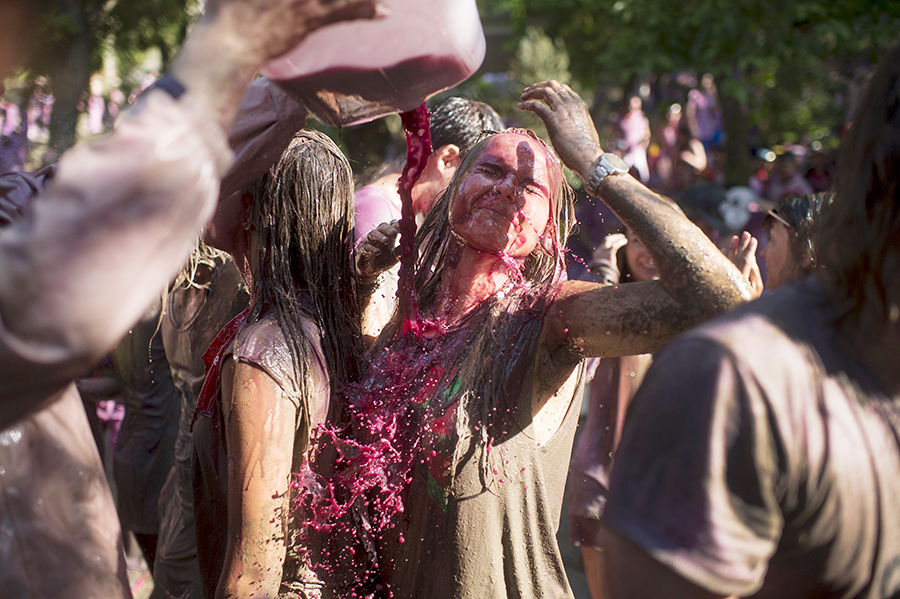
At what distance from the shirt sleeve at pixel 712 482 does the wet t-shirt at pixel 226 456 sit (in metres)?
0.94

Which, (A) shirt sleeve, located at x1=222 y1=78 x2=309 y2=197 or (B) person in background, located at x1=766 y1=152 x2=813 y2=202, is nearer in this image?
(A) shirt sleeve, located at x1=222 y1=78 x2=309 y2=197

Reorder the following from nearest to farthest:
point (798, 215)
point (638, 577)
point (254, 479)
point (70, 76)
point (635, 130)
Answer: point (638, 577) → point (254, 479) → point (798, 215) → point (70, 76) → point (635, 130)

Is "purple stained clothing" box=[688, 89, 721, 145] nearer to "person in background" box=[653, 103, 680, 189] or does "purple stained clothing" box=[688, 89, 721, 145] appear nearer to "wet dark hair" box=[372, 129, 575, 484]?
"person in background" box=[653, 103, 680, 189]

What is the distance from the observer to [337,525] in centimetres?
177

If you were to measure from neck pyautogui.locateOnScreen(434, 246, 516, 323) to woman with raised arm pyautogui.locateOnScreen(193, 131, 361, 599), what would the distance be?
→ 11.0 inches

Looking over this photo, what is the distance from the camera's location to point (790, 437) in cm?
91

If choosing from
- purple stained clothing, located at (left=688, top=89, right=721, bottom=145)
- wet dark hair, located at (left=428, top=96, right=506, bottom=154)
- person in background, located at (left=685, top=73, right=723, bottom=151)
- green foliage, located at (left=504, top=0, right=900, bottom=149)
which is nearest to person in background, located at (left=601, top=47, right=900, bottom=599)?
wet dark hair, located at (left=428, top=96, right=506, bottom=154)

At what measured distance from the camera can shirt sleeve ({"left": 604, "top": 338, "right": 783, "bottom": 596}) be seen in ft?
2.95

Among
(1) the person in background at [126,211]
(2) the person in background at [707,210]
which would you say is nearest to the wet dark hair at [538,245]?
(1) the person in background at [126,211]

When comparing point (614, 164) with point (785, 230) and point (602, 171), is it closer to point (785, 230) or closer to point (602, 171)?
point (602, 171)

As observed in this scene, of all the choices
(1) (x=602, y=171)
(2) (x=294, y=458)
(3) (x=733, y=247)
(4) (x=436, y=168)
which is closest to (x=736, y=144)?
(4) (x=436, y=168)

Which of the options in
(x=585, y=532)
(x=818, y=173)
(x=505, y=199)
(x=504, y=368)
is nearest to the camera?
(x=504, y=368)

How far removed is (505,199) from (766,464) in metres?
1.04

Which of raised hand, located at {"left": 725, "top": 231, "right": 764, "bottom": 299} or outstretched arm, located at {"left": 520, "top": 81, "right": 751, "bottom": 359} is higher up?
outstretched arm, located at {"left": 520, "top": 81, "right": 751, "bottom": 359}
